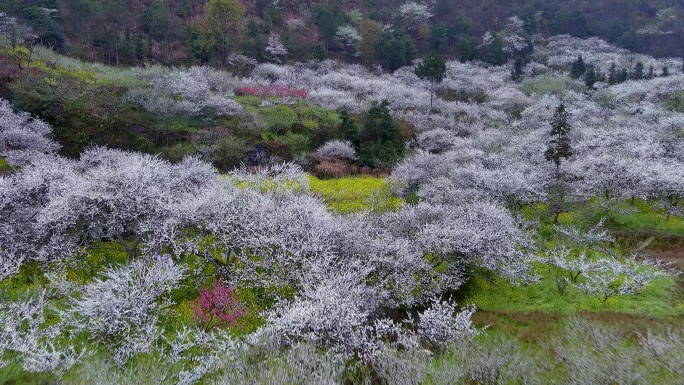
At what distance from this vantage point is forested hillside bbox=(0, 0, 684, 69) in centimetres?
5100

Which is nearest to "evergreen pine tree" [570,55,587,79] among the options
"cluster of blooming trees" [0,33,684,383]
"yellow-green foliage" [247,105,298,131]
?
"cluster of blooming trees" [0,33,684,383]

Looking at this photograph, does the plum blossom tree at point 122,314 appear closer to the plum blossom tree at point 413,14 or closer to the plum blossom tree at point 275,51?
the plum blossom tree at point 275,51

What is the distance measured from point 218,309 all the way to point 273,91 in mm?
35416

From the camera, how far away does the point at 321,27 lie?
69875mm

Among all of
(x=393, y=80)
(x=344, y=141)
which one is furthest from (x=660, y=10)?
(x=344, y=141)

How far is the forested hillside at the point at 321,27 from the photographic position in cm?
5100

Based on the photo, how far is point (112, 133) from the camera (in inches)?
1214

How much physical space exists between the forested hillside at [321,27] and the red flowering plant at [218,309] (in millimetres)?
44885

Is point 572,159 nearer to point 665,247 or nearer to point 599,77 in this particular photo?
point 665,247

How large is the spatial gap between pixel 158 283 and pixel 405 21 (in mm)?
80119

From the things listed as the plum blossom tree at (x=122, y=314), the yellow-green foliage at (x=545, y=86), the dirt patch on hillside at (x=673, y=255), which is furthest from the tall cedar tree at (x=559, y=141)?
the yellow-green foliage at (x=545, y=86)

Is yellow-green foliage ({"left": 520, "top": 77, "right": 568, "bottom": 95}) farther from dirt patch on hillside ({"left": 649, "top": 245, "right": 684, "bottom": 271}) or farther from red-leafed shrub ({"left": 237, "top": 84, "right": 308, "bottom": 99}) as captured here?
dirt patch on hillside ({"left": 649, "top": 245, "right": 684, "bottom": 271})

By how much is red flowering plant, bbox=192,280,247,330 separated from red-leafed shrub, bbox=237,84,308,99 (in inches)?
1350

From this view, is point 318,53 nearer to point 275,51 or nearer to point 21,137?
point 275,51
